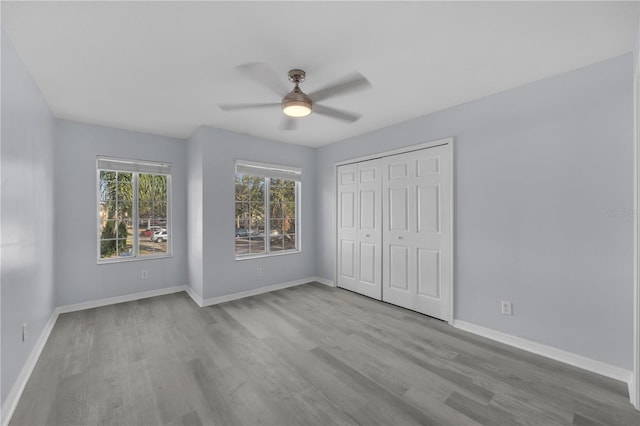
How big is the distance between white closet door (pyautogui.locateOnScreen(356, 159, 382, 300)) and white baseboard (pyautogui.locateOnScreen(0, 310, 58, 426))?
369 cm

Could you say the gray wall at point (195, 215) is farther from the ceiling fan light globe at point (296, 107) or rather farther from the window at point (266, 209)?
the ceiling fan light globe at point (296, 107)

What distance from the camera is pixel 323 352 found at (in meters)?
2.57

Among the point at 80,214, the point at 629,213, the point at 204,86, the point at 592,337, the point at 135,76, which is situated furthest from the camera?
the point at 80,214

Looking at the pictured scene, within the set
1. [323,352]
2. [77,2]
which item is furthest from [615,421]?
[77,2]

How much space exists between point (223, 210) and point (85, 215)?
1.81 meters

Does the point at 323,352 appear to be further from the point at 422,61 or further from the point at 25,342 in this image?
the point at 422,61

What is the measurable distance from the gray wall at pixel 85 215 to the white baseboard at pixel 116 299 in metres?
0.05

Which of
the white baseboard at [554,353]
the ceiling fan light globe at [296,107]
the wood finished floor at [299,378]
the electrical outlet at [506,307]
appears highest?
the ceiling fan light globe at [296,107]

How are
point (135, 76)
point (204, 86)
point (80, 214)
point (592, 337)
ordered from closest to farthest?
point (592, 337), point (135, 76), point (204, 86), point (80, 214)

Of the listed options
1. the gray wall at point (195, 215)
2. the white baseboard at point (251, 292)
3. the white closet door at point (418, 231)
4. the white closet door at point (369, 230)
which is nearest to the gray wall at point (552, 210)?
the white closet door at point (418, 231)

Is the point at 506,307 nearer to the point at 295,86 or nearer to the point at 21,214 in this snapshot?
the point at 295,86

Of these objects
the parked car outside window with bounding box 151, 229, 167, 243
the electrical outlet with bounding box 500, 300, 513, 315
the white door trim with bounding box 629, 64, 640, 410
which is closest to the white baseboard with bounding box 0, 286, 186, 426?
the parked car outside window with bounding box 151, 229, 167, 243

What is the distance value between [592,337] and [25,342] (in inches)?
183

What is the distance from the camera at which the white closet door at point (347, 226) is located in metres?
4.43
